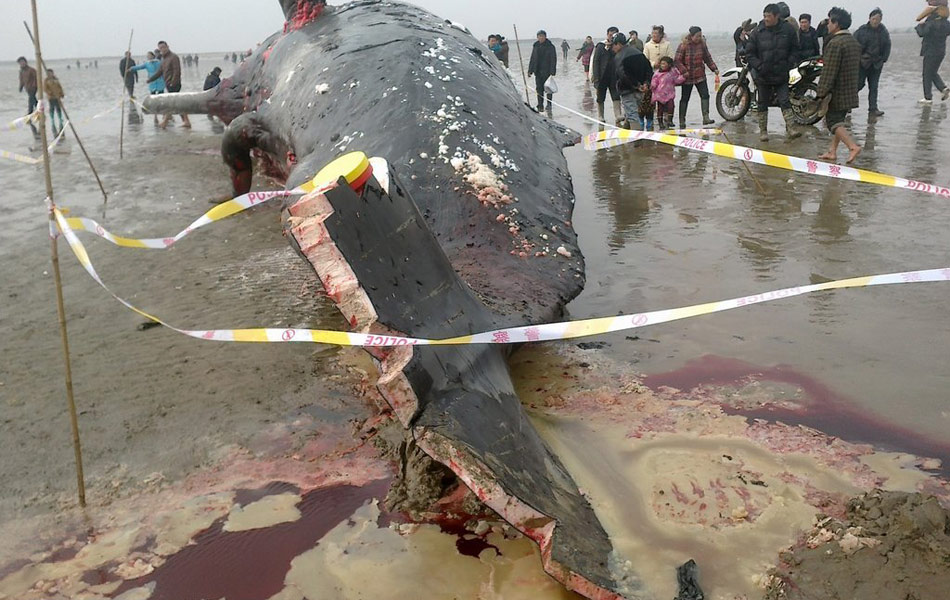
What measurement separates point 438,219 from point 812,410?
7.25 ft

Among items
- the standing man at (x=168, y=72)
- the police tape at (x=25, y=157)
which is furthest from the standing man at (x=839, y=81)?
the standing man at (x=168, y=72)

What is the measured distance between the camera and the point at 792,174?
9195 mm

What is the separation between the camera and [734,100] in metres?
14.9

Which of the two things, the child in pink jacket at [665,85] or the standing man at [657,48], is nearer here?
the child in pink jacket at [665,85]

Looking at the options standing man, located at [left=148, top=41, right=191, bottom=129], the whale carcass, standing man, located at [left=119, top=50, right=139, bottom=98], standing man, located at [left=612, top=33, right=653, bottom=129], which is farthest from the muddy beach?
standing man, located at [left=148, top=41, right=191, bottom=129]

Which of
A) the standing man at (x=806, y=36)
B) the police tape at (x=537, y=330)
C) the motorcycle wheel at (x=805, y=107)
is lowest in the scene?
the police tape at (x=537, y=330)

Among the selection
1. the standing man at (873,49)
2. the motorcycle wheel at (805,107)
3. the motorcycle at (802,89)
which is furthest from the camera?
the standing man at (873,49)

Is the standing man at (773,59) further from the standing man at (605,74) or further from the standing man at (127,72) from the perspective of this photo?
the standing man at (127,72)

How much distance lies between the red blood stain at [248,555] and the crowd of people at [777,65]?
8630 millimetres

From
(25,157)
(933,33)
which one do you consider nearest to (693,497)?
(25,157)

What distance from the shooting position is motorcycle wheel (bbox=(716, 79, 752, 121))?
47.8ft

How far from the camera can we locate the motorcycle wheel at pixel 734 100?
1456 cm

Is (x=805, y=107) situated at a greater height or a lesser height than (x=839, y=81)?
lesser

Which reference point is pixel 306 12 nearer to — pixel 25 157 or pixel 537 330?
pixel 537 330
